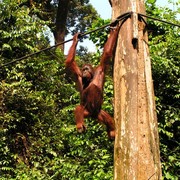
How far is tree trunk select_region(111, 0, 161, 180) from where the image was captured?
91.7 inches

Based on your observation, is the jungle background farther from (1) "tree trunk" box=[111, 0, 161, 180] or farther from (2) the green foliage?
(1) "tree trunk" box=[111, 0, 161, 180]

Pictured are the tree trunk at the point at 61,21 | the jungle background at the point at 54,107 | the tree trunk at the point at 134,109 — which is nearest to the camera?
the tree trunk at the point at 134,109

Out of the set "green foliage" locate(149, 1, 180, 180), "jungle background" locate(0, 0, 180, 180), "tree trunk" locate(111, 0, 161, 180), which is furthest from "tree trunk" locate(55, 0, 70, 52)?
"tree trunk" locate(111, 0, 161, 180)

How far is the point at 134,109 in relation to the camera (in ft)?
8.01

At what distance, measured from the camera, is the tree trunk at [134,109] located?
2329 mm

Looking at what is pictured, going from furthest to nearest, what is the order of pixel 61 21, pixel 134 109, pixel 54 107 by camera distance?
1. pixel 61 21
2. pixel 54 107
3. pixel 134 109

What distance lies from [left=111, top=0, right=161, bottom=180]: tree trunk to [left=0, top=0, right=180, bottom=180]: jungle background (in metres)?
2.43

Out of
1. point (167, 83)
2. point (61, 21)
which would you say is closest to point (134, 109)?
point (167, 83)

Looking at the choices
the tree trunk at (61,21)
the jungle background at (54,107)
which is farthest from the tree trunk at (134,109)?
the tree trunk at (61,21)

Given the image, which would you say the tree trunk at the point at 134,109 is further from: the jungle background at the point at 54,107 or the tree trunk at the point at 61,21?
the tree trunk at the point at 61,21

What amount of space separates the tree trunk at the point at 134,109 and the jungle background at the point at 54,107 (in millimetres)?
2435

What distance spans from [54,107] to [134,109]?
5.53 m

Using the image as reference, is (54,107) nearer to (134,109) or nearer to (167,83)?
(167,83)

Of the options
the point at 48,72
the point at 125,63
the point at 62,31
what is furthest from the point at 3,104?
the point at 62,31
